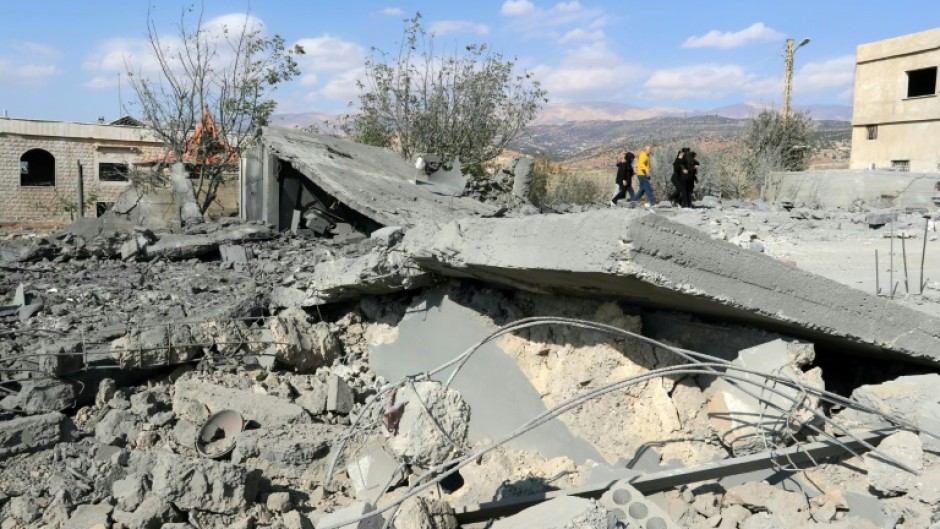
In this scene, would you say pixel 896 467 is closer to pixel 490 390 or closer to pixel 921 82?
pixel 490 390

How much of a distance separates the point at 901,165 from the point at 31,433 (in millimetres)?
26144

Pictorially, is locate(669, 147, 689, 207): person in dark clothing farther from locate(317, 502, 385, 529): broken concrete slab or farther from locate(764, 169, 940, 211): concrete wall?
locate(317, 502, 385, 529): broken concrete slab

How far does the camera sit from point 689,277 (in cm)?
343

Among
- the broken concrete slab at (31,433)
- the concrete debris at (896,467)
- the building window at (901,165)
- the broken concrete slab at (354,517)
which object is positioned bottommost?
the broken concrete slab at (31,433)

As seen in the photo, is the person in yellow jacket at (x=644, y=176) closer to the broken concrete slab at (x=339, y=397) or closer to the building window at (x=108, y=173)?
the broken concrete slab at (x=339, y=397)

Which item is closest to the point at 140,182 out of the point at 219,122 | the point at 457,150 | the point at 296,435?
the point at 219,122

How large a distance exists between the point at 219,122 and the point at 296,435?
14.0 m

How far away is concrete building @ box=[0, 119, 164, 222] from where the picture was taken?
21.6m

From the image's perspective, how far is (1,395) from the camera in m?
5.14

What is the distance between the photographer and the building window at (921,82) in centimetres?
2406

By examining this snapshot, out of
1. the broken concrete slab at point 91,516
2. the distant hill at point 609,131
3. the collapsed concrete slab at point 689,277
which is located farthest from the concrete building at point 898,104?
the distant hill at point 609,131

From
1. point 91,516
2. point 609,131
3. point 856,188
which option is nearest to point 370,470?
point 91,516

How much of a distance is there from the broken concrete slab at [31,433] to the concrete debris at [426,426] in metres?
2.49

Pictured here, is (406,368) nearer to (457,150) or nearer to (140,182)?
(140,182)
